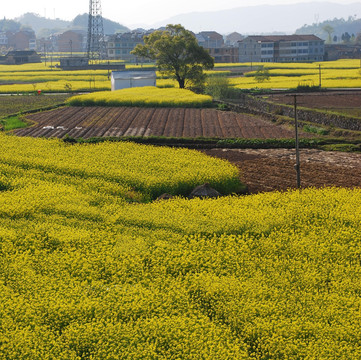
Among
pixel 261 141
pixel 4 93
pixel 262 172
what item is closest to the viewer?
pixel 262 172

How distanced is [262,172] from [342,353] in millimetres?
21682

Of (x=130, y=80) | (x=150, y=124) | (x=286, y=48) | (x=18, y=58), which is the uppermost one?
(x=286, y=48)

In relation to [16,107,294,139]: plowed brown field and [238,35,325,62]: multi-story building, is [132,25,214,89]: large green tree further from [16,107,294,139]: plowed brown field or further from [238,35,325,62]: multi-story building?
[238,35,325,62]: multi-story building

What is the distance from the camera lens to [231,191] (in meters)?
30.8

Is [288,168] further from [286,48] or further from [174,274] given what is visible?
[286,48]

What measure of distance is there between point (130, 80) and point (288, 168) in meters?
57.4

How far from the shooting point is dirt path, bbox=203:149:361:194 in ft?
106

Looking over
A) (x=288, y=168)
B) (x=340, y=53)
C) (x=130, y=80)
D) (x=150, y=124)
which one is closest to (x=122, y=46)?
(x=340, y=53)

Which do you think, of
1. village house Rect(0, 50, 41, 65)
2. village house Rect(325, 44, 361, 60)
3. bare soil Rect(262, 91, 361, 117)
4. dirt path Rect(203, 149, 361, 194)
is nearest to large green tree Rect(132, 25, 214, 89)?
bare soil Rect(262, 91, 361, 117)

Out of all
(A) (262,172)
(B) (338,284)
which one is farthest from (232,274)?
(A) (262,172)

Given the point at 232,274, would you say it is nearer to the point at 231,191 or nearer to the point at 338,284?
the point at 338,284

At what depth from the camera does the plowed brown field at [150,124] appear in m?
49.3

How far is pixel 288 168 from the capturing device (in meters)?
36.2

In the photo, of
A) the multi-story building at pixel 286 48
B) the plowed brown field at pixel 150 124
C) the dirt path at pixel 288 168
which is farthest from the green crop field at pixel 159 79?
the dirt path at pixel 288 168
